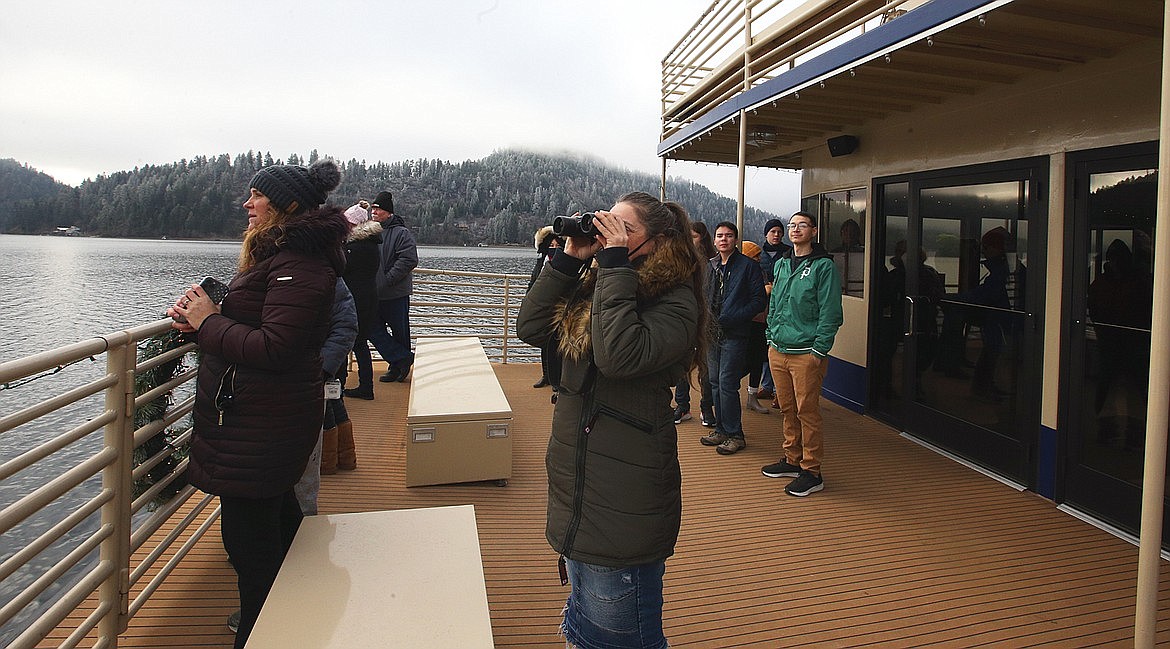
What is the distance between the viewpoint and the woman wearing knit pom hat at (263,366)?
200 centimetres

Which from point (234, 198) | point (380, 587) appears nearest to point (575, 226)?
point (380, 587)

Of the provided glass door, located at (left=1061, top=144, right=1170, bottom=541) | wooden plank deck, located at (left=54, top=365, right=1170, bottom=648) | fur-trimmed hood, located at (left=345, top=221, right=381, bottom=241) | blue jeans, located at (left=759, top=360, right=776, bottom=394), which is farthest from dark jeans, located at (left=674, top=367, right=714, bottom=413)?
fur-trimmed hood, located at (left=345, top=221, right=381, bottom=241)

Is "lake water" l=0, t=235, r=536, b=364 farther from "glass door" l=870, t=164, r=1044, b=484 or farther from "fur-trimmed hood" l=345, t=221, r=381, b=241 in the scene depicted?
"glass door" l=870, t=164, r=1044, b=484

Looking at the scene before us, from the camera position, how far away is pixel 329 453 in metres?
4.25

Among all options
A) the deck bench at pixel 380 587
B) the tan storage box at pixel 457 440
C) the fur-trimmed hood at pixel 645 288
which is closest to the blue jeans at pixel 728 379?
the tan storage box at pixel 457 440

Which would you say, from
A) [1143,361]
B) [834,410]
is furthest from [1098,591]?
[834,410]

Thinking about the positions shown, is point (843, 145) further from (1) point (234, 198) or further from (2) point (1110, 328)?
(1) point (234, 198)

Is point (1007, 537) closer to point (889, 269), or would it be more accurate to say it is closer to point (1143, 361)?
point (1143, 361)

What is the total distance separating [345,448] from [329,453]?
0.11m

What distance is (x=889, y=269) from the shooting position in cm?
579

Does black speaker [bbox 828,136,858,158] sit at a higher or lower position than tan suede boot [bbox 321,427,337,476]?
higher

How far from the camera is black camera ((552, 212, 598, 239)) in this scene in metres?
1.81

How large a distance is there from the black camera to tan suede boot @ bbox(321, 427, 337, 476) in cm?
298

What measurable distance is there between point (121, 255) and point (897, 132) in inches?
969
